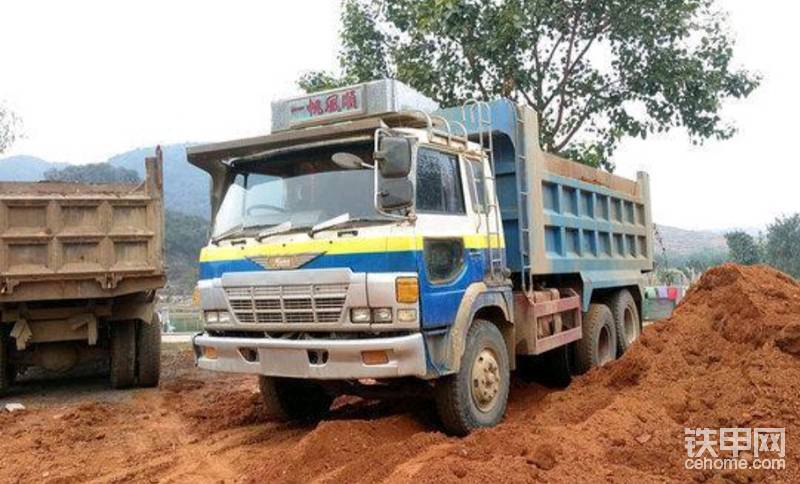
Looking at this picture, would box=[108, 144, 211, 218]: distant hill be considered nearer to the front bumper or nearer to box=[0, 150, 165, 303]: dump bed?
box=[0, 150, 165, 303]: dump bed

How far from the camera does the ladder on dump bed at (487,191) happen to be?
18.6 feet

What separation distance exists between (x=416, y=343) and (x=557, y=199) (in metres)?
3.05

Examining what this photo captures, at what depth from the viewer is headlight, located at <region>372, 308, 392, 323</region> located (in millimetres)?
4570

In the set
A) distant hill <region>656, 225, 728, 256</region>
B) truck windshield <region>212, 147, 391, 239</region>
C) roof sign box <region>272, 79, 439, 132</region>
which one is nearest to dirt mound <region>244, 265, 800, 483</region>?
truck windshield <region>212, 147, 391, 239</region>

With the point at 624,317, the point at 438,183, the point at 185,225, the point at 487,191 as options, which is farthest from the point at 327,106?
the point at 185,225

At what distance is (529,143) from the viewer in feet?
20.8

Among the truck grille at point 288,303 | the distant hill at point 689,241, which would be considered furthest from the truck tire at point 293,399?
the distant hill at point 689,241

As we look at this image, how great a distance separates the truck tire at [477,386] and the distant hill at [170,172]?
108m

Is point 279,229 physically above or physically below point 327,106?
below

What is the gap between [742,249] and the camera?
108ft

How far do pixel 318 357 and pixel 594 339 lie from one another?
4039 mm

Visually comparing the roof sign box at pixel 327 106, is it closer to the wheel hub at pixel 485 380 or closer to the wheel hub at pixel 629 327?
the wheel hub at pixel 485 380

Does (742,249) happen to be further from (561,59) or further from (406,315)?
(406,315)

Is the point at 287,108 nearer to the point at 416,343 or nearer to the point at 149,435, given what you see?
the point at 416,343
